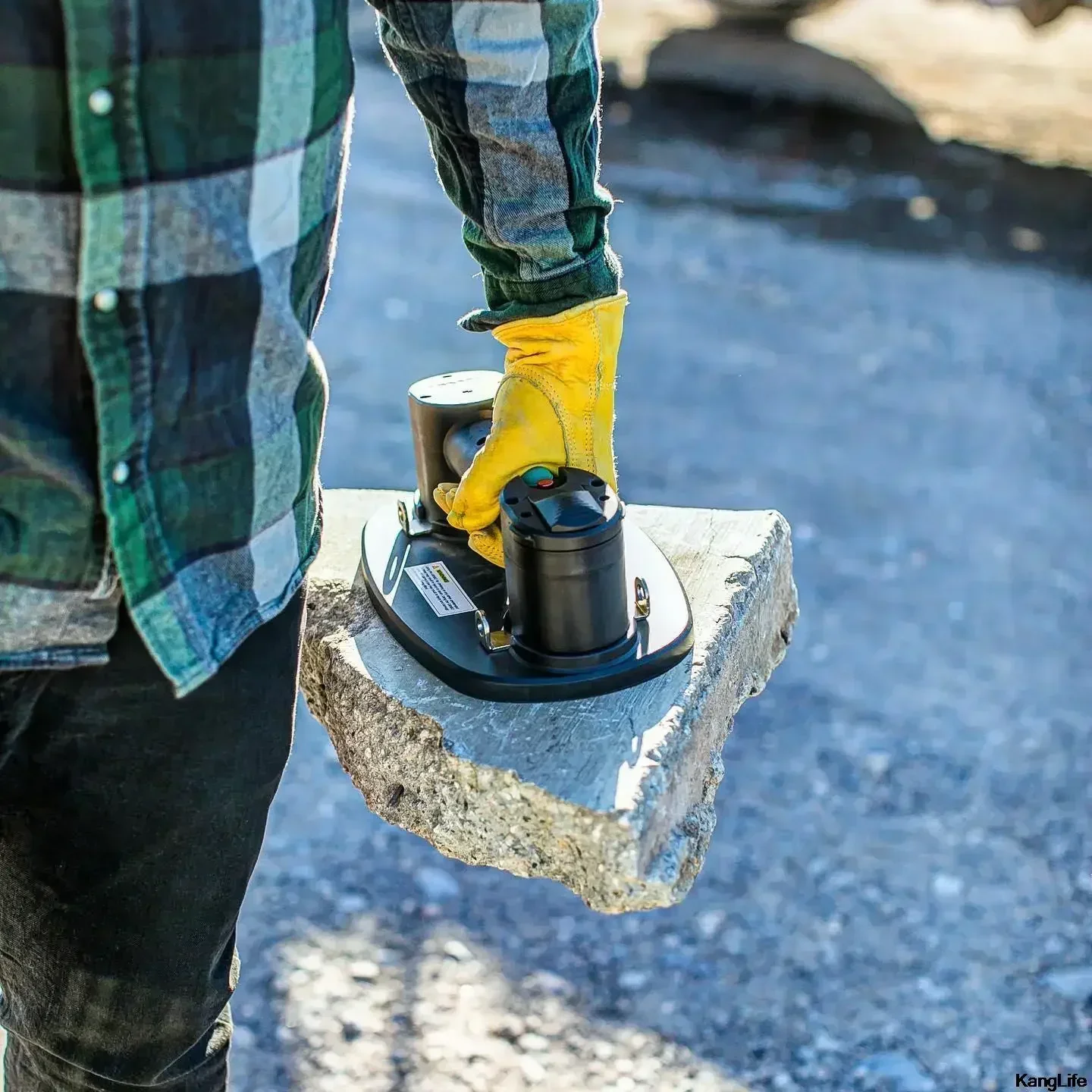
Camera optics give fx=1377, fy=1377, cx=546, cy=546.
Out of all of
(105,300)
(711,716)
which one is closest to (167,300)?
(105,300)

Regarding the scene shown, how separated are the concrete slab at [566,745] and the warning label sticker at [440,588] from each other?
0.07 m

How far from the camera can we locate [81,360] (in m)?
0.95

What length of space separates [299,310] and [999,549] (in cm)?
247

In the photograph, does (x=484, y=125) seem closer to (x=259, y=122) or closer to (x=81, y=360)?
(x=259, y=122)

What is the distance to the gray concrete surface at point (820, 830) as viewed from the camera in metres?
1.98

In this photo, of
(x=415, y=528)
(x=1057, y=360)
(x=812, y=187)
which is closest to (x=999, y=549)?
(x=1057, y=360)

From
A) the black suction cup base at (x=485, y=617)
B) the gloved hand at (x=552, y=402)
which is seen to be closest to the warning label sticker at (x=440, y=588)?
the black suction cup base at (x=485, y=617)

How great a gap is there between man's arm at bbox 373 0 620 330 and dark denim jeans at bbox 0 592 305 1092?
0.40 metres

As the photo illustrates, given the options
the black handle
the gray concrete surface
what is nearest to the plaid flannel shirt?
the black handle

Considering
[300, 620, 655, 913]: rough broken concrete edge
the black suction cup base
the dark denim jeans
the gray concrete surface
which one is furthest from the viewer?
the gray concrete surface

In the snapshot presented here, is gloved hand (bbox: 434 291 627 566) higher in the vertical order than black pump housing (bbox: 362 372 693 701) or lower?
higher

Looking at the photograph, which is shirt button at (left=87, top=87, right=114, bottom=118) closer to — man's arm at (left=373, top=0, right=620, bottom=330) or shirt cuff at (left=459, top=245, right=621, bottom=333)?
man's arm at (left=373, top=0, right=620, bottom=330)

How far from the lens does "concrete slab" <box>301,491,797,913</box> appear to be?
4.37 feet

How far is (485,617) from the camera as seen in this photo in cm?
151
